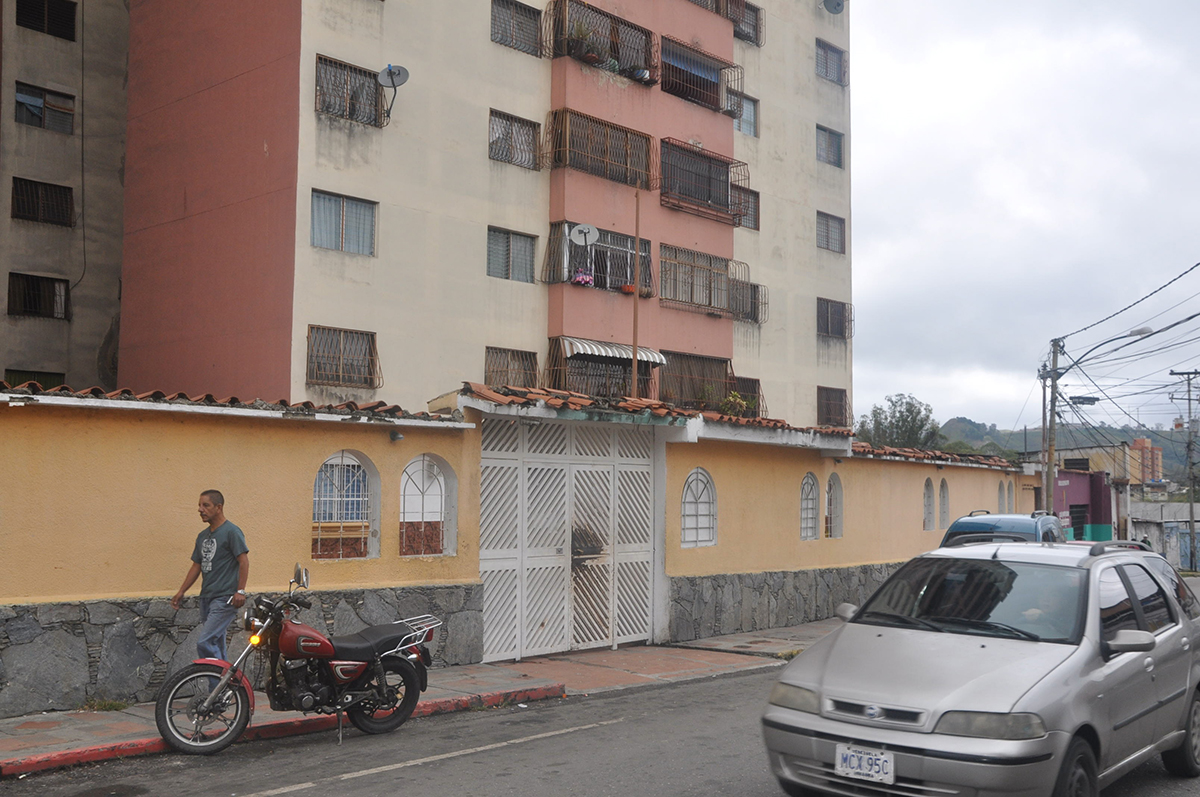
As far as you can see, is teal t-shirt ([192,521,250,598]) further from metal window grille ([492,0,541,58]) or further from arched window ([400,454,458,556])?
metal window grille ([492,0,541,58])

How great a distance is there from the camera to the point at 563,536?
44.7 ft

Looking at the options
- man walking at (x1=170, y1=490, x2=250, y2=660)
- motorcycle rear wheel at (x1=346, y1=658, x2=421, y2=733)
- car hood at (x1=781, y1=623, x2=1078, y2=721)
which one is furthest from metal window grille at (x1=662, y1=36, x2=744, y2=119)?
car hood at (x1=781, y1=623, x2=1078, y2=721)

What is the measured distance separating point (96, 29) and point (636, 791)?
2462 cm

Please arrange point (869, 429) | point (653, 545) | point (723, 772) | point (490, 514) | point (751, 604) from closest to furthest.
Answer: point (723, 772) → point (490, 514) → point (653, 545) → point (751, 604) → point (869, 429)

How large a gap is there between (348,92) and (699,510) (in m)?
11.0

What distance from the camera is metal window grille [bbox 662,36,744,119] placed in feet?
93.2

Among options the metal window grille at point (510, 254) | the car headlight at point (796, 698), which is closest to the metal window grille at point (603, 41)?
the metal window grille at point (510, 254)

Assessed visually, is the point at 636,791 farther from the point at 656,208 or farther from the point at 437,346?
the point at 656,208

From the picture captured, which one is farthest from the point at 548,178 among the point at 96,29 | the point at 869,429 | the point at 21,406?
the point at 869,429

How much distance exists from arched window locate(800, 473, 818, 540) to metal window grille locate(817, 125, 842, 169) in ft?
60.7

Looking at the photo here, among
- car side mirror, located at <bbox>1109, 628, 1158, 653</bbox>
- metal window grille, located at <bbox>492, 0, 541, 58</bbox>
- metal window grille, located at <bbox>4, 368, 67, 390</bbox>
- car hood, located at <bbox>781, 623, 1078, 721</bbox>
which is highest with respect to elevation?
metal window grille, located at <bbox>492, 0, 541, 58</bbox>

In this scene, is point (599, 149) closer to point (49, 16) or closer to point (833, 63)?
point (49, 16)

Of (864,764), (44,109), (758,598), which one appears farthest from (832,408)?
(864,764)

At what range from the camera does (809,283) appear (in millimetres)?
33312
